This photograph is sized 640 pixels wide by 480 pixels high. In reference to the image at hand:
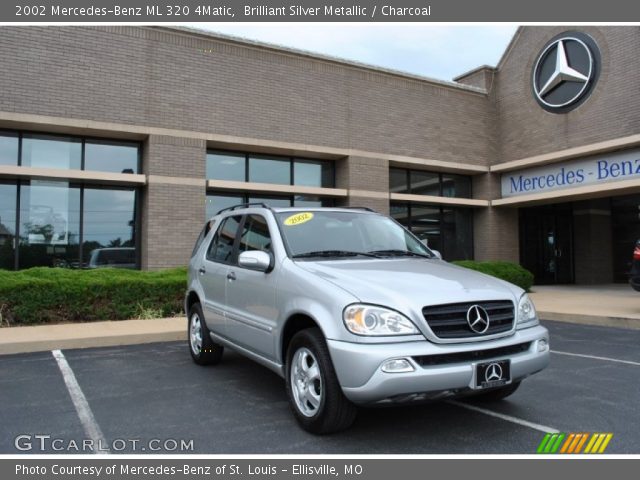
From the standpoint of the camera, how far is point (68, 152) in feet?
40.1

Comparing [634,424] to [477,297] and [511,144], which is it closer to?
[477,297]

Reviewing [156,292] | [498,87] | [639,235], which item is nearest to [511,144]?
[498,87]

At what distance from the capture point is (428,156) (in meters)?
16.6

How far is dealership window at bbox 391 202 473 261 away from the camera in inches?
655

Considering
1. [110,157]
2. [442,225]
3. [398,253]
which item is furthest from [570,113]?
[398,253]

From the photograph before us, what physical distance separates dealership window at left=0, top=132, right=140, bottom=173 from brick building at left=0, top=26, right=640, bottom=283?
3 cm

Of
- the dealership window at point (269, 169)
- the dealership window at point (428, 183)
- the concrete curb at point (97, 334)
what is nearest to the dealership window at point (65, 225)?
the dealership window at point (269, 169)

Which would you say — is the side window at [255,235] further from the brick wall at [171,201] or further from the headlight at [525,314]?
the brick wall at [171,201]

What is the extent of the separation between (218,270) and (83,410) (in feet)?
6.31

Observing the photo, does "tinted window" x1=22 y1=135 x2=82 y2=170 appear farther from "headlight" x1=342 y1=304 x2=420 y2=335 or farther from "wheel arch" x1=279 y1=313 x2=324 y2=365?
"headlight" x1=342 y1=304 x2=420 y2=335

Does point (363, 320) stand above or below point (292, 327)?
above

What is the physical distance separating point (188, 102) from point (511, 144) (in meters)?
10.4

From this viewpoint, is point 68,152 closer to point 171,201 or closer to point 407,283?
point 171,201

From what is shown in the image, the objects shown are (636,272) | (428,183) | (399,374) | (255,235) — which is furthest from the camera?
(428,183)
